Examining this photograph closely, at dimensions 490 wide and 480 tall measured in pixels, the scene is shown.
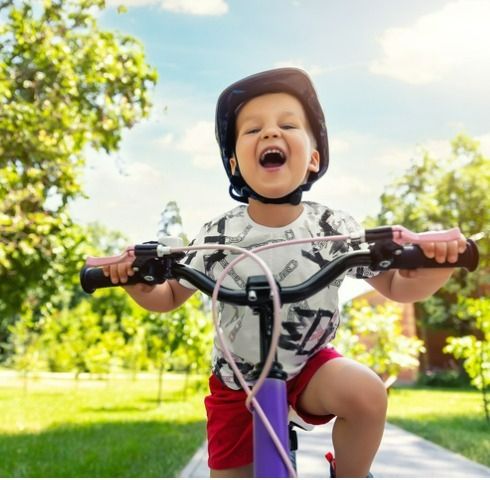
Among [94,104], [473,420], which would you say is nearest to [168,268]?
[94,104]

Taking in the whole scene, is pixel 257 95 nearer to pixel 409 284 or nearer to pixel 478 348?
pixel 409 284

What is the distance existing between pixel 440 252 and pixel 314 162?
2.65ft

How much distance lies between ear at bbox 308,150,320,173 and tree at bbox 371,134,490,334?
882 inches

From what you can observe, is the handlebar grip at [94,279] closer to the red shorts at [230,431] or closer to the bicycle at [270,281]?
the bicycle at [270,281]

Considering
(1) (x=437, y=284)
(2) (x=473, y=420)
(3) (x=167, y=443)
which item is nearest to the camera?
(1) (x=437, y=284)

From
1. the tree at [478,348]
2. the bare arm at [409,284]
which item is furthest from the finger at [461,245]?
the tree at [478,348]

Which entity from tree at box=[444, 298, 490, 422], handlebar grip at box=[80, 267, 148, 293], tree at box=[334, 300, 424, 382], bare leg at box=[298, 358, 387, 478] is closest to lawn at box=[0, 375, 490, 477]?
tree at box=[444, 298, 490, 422]

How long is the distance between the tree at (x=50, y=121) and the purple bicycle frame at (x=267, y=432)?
6.03 metres

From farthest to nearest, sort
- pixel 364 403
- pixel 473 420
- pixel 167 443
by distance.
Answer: pixel 473 420
pixel 167 443
pixel 364 403

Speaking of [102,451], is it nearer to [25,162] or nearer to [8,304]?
[8,304]

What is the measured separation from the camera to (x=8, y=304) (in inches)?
364

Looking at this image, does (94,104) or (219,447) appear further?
(94,104)

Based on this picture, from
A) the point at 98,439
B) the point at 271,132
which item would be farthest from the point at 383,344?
the point at 271,132

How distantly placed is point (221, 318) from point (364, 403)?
59 cm
